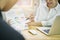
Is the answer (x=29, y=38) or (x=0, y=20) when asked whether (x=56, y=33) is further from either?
(x=0, y=20)

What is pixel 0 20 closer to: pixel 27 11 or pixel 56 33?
pixel 56 33

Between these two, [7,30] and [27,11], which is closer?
[7,30]

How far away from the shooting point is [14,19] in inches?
82.5

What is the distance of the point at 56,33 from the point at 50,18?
35.0 inches

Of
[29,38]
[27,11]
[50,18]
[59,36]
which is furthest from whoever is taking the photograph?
[27,11]

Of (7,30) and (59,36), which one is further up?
(7,30)

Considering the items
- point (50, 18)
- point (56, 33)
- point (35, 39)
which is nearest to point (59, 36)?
point (56, 33)

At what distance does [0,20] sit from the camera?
0.50m

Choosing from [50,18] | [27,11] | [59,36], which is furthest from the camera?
[27,11]

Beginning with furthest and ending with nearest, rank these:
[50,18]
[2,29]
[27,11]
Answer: [27,11] → [50,18] → [2,29]

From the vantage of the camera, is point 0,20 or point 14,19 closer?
point 0,20

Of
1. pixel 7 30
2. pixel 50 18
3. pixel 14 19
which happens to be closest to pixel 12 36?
pixel 7 30

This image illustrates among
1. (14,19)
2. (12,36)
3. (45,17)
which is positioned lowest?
(45,17)

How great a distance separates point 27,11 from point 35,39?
1873 mm
